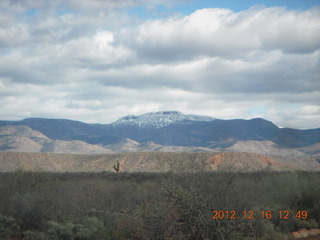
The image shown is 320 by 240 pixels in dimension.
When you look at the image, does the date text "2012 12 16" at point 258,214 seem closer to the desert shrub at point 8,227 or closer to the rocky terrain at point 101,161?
the desert shrub at point 8,227

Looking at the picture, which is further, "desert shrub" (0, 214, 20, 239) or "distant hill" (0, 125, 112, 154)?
"distant hill" (0, 125, 112, 154)

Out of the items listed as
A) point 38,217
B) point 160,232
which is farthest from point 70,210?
point 160,232

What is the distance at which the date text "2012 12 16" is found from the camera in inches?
583

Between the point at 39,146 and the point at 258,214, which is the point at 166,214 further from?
the point at 39,146

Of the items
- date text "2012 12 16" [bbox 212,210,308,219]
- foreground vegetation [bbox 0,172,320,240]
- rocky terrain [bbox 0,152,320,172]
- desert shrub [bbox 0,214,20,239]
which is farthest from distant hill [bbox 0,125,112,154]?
date text "2012 12 16" [bbox 212,210,308,219]

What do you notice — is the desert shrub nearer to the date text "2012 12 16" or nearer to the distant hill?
the date text "2012 12 16"

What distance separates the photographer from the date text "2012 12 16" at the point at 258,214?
48.6 feet

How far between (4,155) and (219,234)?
77.8 meters

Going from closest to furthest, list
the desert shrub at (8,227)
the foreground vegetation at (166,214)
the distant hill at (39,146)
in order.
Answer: the foreground vegetation at (166,214), the desert shrub at (8,227), the distant hill at (39,146)

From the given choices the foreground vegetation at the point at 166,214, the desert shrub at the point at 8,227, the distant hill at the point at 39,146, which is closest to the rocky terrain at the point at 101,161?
the foreground vegetation at the point at 166,214

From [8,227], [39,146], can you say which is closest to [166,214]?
[8,227]

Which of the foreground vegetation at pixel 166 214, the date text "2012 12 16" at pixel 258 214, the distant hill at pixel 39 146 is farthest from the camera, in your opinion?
the distant hill at pixel 39 146

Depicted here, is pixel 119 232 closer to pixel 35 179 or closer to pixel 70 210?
pixel 70 210

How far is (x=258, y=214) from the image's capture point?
16922mm
